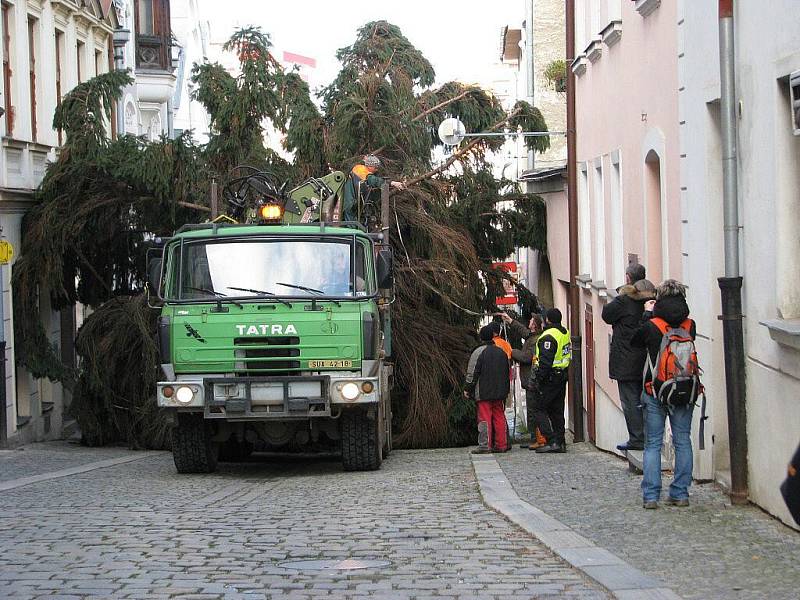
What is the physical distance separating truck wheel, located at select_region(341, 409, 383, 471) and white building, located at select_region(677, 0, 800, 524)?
4.10 meters

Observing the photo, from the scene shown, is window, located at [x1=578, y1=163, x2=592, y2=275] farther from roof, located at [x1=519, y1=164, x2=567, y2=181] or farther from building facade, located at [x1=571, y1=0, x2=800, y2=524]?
building facade, located at [x1=571, y1=0, x2=800, y2=524]

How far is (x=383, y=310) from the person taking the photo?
15867 millimetres

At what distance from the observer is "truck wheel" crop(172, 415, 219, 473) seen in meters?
14.6

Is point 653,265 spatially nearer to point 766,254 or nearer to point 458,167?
point 766,254

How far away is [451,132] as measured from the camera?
21.4 metres

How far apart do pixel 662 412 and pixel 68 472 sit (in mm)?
7831

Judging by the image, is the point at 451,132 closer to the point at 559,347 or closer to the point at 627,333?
the point at 559,347

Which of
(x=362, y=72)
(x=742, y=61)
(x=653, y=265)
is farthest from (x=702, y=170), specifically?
(x=362, y=72)

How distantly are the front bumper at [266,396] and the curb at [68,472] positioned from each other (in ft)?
5.18

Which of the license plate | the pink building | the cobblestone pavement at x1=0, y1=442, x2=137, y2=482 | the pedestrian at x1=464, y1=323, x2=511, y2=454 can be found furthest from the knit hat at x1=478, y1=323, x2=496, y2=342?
the cobblestone pavement at x1=0, y1=442, x2=137, y2=482

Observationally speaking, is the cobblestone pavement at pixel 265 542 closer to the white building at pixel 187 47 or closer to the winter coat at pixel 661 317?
the winter coat at pixel 661 317

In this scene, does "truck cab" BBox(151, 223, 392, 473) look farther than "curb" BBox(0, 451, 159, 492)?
Yes

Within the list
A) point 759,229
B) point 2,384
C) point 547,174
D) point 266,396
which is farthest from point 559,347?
point 2,384

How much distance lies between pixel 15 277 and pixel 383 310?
752 cm
